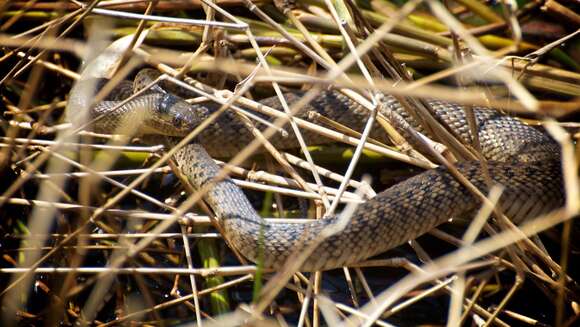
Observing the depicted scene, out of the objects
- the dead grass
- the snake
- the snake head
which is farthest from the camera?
the snake head

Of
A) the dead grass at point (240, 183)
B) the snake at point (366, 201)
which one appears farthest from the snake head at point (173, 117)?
the dead grass at point (240, 183)

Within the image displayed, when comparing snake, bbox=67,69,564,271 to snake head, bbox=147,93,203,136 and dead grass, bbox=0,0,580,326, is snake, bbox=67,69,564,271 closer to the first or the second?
snake head, bbox=147,93,203,136

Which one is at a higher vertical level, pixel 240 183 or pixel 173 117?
pixel 173 117

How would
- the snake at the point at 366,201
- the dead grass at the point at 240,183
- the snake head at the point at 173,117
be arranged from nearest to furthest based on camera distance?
the dead grass at the point at 240,183 < the snake at the point at 366,201 < the snake head at the point at 173,117

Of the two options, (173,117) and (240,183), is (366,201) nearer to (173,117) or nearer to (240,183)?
(240,183)

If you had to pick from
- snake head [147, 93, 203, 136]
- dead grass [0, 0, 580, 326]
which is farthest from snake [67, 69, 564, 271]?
dead grass [0, 0, 580, 326]

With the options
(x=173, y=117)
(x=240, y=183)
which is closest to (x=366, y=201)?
(x=240, y=183)

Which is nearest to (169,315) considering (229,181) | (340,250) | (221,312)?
(221,312)

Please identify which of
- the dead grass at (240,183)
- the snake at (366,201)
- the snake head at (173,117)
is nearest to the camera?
the dead grass at (240,183)

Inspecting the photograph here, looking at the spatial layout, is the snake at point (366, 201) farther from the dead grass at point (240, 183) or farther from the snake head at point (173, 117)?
the dead grass at point (240, 183)

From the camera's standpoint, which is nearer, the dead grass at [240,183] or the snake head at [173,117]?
the dead grass at [240,183]
